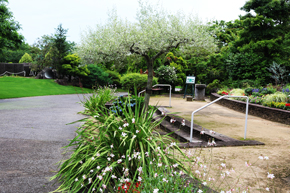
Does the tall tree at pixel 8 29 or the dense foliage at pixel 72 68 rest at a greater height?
the tall tree at pixel 8 29

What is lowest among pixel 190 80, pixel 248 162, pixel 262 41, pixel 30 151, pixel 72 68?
pixel 30 151

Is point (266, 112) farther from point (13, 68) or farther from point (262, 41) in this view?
point (13, 68)

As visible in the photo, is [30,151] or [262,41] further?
[262,41]

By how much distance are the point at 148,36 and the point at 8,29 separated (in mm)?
11048

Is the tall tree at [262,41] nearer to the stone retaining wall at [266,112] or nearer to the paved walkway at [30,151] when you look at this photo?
the stone retaining wall at [266,112]

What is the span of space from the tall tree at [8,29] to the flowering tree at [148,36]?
27.7 feet

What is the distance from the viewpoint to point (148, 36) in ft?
21.9

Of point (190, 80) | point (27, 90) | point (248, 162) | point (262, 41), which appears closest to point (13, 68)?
point (27, 90)

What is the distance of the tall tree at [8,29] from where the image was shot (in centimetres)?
1285

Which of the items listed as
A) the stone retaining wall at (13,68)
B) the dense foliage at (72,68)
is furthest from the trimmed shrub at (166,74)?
the stone retaining wall at (13,68)

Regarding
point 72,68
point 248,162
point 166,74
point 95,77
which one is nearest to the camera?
point 248,162

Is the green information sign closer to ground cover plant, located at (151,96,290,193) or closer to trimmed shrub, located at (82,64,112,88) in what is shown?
ground cover plant, located at (151,96,290,193)

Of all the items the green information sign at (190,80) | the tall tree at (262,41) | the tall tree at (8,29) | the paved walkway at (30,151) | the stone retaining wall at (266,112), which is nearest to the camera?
the paved walkway at (30,151)

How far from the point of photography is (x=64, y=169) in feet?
10.8
